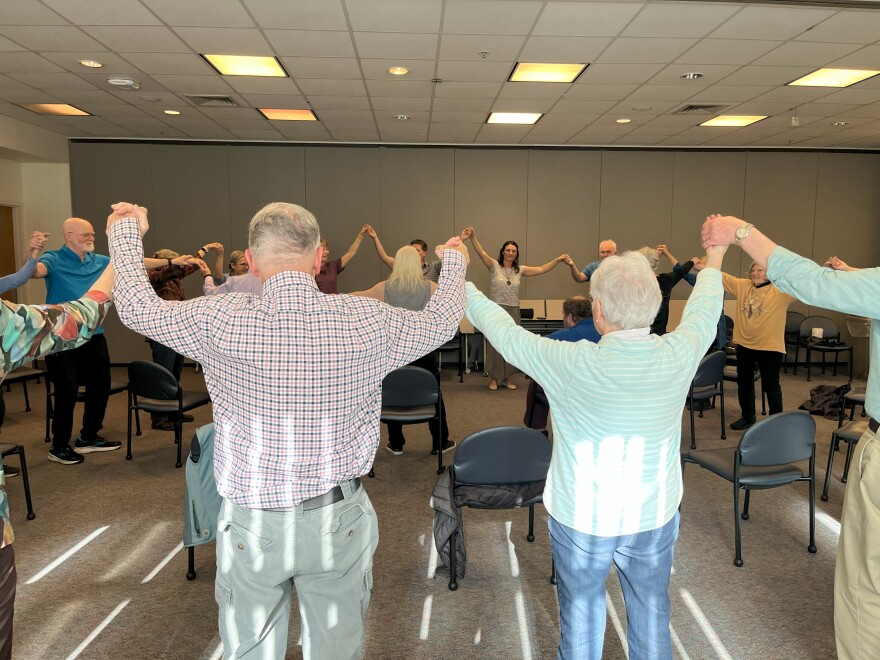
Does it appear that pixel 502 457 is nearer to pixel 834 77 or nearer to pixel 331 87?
pixel 331 87

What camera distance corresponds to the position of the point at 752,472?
3.36 m

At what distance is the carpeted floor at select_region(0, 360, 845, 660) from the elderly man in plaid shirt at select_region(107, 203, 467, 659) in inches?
44.5

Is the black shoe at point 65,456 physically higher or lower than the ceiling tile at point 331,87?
lower

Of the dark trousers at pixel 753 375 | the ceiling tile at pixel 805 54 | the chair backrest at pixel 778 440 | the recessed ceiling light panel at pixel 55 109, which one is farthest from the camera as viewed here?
the recessed ceiling light panel at pixel 55 109

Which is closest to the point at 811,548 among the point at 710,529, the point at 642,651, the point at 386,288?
the point at 710,529

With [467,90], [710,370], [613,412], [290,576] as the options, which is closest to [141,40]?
[467,90]

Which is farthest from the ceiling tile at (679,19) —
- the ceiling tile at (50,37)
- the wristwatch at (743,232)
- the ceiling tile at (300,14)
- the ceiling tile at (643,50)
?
the ceiling tile at (50,37)

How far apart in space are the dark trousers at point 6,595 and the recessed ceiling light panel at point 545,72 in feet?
17.0

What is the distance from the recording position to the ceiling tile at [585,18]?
13.5ft

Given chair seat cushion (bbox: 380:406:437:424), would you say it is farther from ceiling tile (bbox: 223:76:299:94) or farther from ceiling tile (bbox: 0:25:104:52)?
ceiling tile (bbox: 0:25:104:52)

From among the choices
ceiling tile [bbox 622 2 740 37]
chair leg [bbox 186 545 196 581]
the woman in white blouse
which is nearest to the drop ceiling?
ceiling tile [bbox 622 2 740 37]

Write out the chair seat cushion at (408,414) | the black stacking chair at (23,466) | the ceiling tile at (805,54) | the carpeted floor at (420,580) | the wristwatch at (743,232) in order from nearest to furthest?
the wristwatch at (743,232)
the carpeted floor at (420,580)
the black stacking chair at (23,466)
the chair seat cushion at (408,414)
the ceiling tile at (805,54)

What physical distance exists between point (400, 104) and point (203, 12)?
289 centimetres

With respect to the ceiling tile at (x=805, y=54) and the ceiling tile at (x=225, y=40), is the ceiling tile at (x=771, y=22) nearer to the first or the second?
the ceiling tile at (x=805, y=54)
